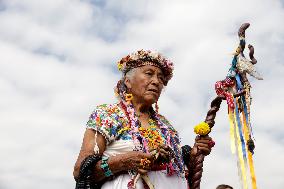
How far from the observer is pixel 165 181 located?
3678mm

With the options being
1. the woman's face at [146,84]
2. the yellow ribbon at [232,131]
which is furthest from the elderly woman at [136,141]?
the yellow ribbon at [232,131]

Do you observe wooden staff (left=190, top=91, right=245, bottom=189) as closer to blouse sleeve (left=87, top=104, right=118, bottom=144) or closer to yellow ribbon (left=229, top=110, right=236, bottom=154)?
yellow ribbon (left=229, top=110, right=236, bottom=154)

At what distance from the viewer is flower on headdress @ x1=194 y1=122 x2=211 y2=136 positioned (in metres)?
3.76

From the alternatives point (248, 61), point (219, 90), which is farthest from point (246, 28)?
point (219, 90)

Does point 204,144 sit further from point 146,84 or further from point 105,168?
point 105,168

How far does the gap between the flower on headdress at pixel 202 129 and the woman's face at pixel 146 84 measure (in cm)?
48

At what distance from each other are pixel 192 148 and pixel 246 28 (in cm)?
104

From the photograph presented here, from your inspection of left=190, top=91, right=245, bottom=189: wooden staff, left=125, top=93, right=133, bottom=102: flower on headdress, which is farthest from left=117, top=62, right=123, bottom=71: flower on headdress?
left=190, top=91, right=245, bottom=189: wooden staff

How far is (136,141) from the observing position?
3.73m

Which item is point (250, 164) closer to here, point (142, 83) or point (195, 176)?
point (195, 176)

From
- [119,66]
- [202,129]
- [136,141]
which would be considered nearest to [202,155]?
[202,129]

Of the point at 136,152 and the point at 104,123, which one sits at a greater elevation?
the point at 104,123

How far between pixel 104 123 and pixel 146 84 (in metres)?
0.52

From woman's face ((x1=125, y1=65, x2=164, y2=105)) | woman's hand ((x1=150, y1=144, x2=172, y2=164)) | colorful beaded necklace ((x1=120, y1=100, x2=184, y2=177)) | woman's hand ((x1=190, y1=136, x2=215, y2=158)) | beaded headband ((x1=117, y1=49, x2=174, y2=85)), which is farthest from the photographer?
beaded headband ((x1=117, y1=49, x2=174, y2=85))
